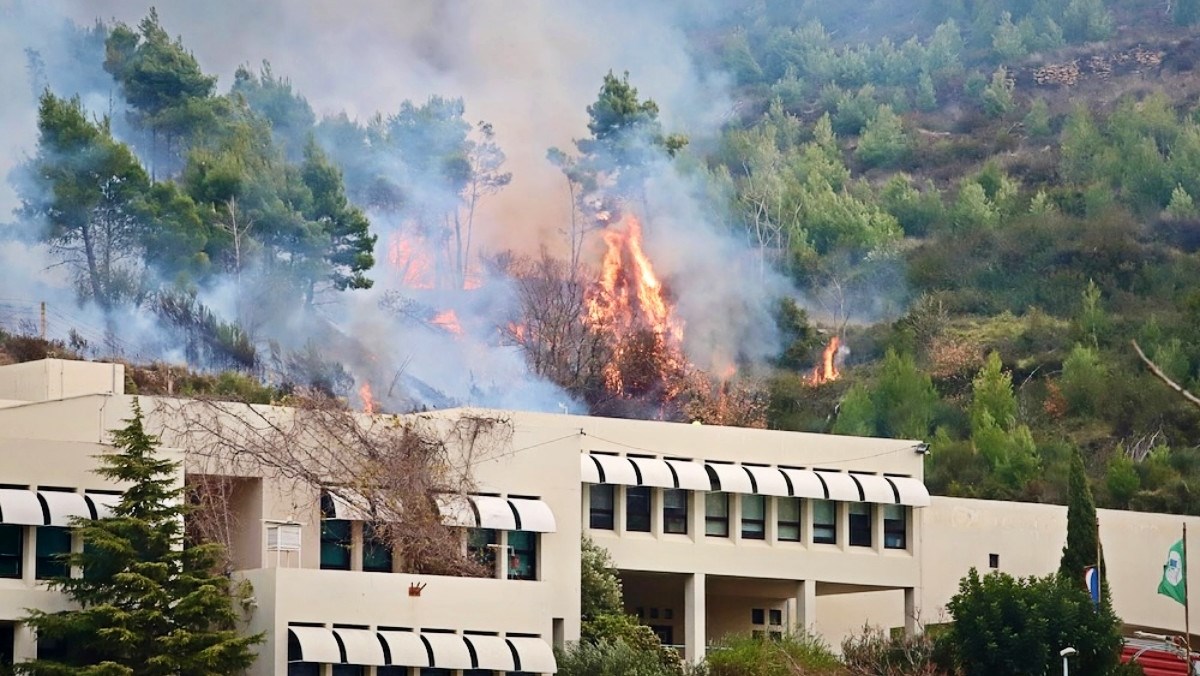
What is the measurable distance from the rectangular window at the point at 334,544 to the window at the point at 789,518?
42.5 ft

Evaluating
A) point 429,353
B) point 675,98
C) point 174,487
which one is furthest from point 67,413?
point 675,98

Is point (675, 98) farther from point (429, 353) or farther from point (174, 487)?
point (174, 487)

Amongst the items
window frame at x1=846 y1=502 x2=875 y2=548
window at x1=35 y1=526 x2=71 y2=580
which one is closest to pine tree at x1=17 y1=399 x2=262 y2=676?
window at x1=35 y1=526 x2=71 y2=580

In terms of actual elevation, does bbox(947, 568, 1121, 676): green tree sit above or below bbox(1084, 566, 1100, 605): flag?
below

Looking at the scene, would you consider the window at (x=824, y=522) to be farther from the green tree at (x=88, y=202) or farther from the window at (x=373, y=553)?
the green tree at (x=88, y=202)

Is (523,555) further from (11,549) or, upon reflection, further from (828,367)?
(828,367)

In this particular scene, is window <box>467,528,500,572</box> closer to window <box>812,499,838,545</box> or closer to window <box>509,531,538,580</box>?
window <box>509,531,538,580</box>

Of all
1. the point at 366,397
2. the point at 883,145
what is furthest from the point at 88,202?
the point at 883,145

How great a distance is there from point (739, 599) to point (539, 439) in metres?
9.90

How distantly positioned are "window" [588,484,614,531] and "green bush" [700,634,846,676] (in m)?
4.07

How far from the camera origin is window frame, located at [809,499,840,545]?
62.6m

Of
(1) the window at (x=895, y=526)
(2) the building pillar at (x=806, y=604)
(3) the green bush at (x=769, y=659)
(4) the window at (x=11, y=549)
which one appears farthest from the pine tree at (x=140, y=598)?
(1) the window at (x=895, y=526)

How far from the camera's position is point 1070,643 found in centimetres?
5712

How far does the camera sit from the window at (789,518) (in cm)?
6225
